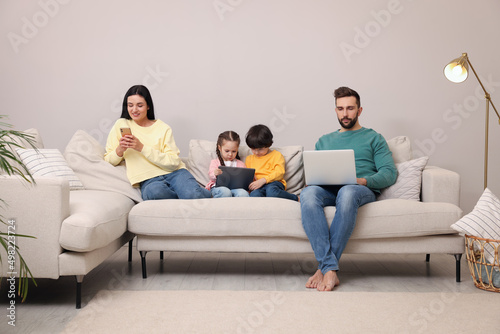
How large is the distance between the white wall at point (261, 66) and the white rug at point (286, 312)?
170 cm

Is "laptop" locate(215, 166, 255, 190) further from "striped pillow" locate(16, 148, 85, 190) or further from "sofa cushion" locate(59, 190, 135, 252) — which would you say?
"striped pillow" locate(16, 148, 85, 190)

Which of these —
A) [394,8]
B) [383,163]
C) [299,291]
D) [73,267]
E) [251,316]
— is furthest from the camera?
[394,8]

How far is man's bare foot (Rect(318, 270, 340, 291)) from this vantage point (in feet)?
7.70

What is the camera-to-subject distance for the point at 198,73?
3.71 metres

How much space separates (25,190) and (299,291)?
1353 millimetres

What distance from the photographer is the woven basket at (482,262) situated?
2.32 metres

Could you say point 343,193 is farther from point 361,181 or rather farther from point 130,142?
point 130,142

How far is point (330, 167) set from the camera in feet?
8.57

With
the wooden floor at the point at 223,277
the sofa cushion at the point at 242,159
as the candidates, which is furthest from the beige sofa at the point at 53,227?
the sofa cushion at the point at 242,159

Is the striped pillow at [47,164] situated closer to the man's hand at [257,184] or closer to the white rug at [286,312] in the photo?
the white rug at [286,312]

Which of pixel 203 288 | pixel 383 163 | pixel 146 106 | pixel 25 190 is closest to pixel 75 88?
pixel 146 106

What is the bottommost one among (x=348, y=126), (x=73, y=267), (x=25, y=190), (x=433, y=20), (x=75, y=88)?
(x=73, y=267)

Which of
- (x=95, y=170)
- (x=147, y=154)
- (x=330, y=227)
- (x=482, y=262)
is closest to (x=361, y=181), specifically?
(x=330, y=227)

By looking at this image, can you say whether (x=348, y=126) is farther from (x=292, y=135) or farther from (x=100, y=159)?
(x=100, y=159)
